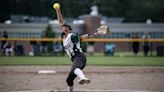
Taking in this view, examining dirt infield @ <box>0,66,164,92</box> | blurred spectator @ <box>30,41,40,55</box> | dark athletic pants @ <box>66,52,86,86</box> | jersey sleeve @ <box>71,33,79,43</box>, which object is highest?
jersey sleeve @ <box>71,33,79,43</box>

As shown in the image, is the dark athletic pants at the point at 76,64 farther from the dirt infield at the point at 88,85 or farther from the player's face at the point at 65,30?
the dirt infield at the point at 88,85

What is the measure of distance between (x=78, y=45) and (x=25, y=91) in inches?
78.6

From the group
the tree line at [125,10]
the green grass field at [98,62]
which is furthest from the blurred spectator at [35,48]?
the tree line at [125,10]

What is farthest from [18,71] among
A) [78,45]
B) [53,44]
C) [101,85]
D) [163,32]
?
[163,32]

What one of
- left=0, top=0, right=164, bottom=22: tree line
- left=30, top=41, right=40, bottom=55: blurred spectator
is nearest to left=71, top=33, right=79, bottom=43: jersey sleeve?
left=30, top=41, right=40, bottom=55: blurred spectator

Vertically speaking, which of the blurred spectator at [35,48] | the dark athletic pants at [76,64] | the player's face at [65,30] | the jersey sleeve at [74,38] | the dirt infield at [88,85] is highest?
the player's face at [65,30]

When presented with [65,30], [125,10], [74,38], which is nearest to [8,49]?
[65,30]

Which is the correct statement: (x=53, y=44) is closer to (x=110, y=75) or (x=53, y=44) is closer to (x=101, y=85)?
(x=110, y=75)

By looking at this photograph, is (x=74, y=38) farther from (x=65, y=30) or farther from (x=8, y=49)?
(x=8, y=49)

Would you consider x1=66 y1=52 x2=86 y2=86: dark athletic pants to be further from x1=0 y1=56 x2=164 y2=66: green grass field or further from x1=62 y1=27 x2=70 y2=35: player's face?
x1=0 y1=56 x2=164 y2=66: green grass field

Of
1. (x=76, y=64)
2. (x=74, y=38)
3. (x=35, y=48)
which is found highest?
(x=74, y=38)

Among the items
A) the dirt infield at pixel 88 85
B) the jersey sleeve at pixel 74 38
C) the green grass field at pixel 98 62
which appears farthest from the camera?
the green grass field at pixel 98 62

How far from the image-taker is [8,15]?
6103 centimetres

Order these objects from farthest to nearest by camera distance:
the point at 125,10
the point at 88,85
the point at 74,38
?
the point at 125,10 → the point at 88,85 → the point at 74,38
